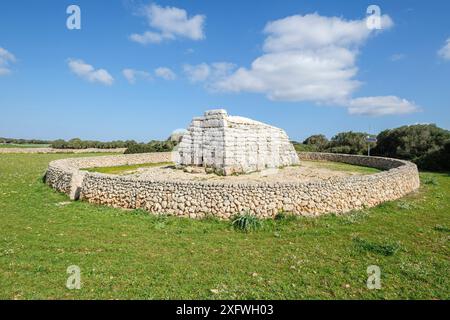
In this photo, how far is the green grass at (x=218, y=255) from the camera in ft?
19.0

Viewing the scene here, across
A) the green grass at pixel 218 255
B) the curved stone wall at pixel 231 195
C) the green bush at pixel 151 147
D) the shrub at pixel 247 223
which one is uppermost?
the green bush at pixel 151 147

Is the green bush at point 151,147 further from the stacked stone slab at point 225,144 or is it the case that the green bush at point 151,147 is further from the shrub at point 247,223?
the shrub at point 247,223

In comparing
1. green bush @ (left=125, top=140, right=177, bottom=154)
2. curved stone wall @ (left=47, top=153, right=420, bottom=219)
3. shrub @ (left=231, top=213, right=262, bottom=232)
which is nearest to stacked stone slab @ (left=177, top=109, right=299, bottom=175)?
curved stone wall @ (left=47, top=153, right=420, bottom=219)

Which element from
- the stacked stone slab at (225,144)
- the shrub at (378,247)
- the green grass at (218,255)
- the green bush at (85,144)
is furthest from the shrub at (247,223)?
the green bush at (85,144)

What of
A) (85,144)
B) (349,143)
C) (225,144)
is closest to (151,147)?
(85,144)

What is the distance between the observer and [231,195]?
10.4 m

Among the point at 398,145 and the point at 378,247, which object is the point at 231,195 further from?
the point at 398,145

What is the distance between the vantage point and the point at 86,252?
7516mm

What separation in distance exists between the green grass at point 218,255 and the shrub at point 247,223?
0.23 meters

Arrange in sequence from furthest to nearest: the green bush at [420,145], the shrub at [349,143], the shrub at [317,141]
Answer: the shrub at [317,141]
the shrub at [349,143]
the green bush at [420,145]

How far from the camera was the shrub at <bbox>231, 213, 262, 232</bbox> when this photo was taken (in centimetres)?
942

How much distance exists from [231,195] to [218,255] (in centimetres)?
315

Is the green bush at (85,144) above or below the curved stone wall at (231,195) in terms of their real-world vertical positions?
above
